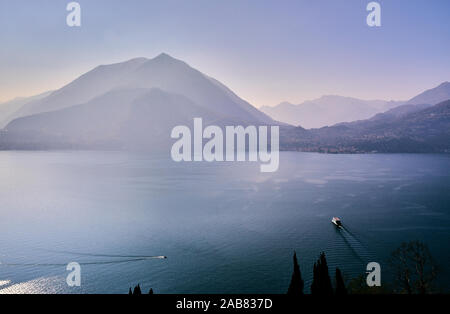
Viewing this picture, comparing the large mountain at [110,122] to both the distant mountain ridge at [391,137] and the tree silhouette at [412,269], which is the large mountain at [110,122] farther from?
the tree silhouette at [412,269]

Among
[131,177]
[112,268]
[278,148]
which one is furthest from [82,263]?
[278,148]

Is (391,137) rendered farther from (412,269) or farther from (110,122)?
(110,122)

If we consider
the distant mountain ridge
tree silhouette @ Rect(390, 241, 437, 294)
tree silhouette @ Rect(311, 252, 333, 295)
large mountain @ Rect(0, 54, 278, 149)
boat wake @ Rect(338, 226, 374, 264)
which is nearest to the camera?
tree silhouette @ Rect(311, 252, 333, 295)

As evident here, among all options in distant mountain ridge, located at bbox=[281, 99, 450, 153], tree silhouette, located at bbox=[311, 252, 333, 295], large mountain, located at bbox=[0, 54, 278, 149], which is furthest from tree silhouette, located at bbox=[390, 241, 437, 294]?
large mountain, located at bbox=[0, 54, 278, 149]

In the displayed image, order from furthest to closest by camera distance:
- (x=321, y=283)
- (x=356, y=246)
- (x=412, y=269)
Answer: (x=356, y=246) < (x=412, y=269) < (x=321, y=283)

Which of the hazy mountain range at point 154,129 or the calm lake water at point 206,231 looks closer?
the calm lake water at point 206,231

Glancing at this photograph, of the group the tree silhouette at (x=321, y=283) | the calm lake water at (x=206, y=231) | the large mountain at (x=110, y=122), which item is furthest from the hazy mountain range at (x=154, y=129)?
the tree silhouette at (x=321, y=283)

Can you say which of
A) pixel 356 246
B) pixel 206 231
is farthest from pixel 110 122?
pixel 356 246

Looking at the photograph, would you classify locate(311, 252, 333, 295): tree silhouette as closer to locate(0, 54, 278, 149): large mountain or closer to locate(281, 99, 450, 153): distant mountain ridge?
locate(281, 99, 450, 153): distant mountain ridge
